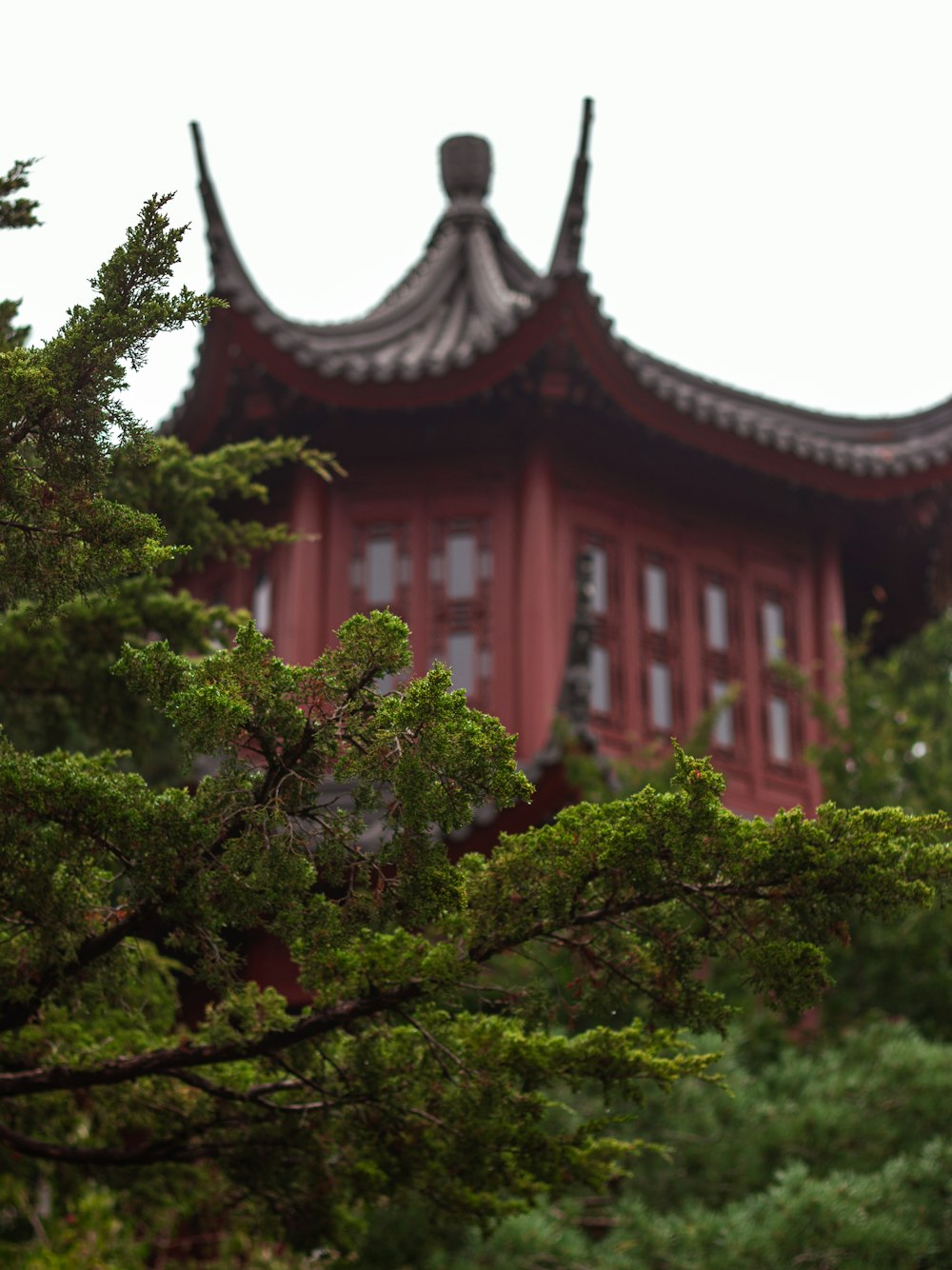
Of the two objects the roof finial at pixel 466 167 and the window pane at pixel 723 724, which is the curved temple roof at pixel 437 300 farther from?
the window pane at pixel 723 724

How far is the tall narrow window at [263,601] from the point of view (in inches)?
477

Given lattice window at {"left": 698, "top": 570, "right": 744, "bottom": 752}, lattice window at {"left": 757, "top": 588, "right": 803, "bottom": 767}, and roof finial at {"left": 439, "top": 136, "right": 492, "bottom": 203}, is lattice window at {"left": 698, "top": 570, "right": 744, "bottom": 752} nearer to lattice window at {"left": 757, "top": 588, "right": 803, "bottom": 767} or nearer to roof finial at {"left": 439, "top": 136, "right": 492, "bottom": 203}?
lattice window at {"left": 757, "top": 588, "right": 803, "bottom": 767}

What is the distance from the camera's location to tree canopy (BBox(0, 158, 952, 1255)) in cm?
429

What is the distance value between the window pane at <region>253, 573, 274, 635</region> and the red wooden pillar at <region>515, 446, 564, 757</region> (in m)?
1.67

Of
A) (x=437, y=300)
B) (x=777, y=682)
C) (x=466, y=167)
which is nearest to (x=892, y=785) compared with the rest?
(x=777, y=682)

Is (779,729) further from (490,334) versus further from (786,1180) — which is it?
(786,1180)

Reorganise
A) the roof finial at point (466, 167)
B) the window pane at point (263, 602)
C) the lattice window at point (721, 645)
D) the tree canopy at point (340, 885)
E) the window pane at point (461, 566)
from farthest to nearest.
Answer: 1. the roof finial at point (466, 167)
2. the window pane at point (263, 602)
3. the lattice window at point (721, 645)
4. the window pane at point (461, 566)
5. the tree canopy at point (340, 885)

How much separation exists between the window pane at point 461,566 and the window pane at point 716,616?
5.45ft

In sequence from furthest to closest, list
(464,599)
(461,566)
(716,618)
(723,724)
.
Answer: (716,618), (723,724), (461,566), (464,599)

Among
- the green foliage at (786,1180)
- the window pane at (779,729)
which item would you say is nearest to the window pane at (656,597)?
the window pane at (779,729)

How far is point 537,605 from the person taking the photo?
37.1ft

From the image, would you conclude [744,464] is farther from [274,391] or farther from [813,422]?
[274,391]

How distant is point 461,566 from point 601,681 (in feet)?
3.72

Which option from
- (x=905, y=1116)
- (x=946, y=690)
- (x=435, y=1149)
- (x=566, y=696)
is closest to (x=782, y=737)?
(x=946, y=690)
